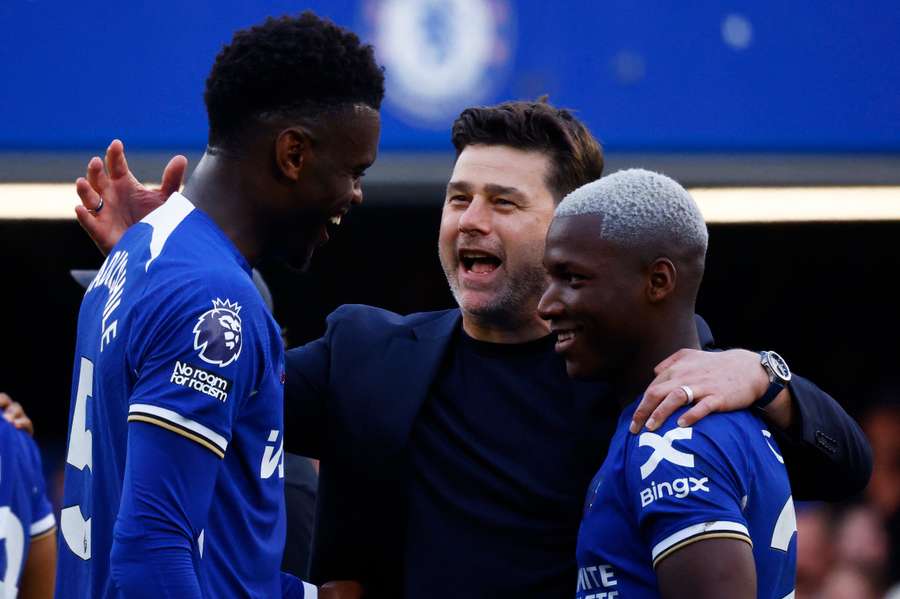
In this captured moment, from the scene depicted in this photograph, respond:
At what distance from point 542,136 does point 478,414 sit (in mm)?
784

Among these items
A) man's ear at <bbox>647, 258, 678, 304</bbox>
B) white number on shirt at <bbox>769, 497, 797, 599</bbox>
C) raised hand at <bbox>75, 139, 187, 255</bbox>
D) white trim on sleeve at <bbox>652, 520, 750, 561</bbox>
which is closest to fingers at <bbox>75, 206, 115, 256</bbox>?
raised hand at <bbox>75, 139, 187, 255</bbox>

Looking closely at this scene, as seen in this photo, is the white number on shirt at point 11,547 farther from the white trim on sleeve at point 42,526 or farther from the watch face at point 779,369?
the watch face at point 779,369

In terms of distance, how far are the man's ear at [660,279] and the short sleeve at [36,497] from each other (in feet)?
9.22

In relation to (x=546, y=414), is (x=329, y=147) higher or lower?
higher

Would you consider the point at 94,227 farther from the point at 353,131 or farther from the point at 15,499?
the point at 15,499

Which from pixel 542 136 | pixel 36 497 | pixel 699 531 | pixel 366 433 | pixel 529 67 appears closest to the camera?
pixel 699 531

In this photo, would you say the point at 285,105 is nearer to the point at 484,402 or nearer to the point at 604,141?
the point at 484,402

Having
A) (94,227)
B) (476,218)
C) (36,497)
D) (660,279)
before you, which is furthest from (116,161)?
(36,497)

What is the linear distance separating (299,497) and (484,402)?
128 centimetres

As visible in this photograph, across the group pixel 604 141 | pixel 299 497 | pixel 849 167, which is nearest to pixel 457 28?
pixel 604 141

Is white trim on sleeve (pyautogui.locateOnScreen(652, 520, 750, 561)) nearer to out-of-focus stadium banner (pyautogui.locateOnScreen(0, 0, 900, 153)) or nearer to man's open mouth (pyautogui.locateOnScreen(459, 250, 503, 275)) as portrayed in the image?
man's open mouth (pyautogui.locateOnScreen(459, 250, 503, 275))

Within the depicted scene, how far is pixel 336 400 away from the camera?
324 cm

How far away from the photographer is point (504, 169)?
337 cm

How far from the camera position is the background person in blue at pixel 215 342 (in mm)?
2287
